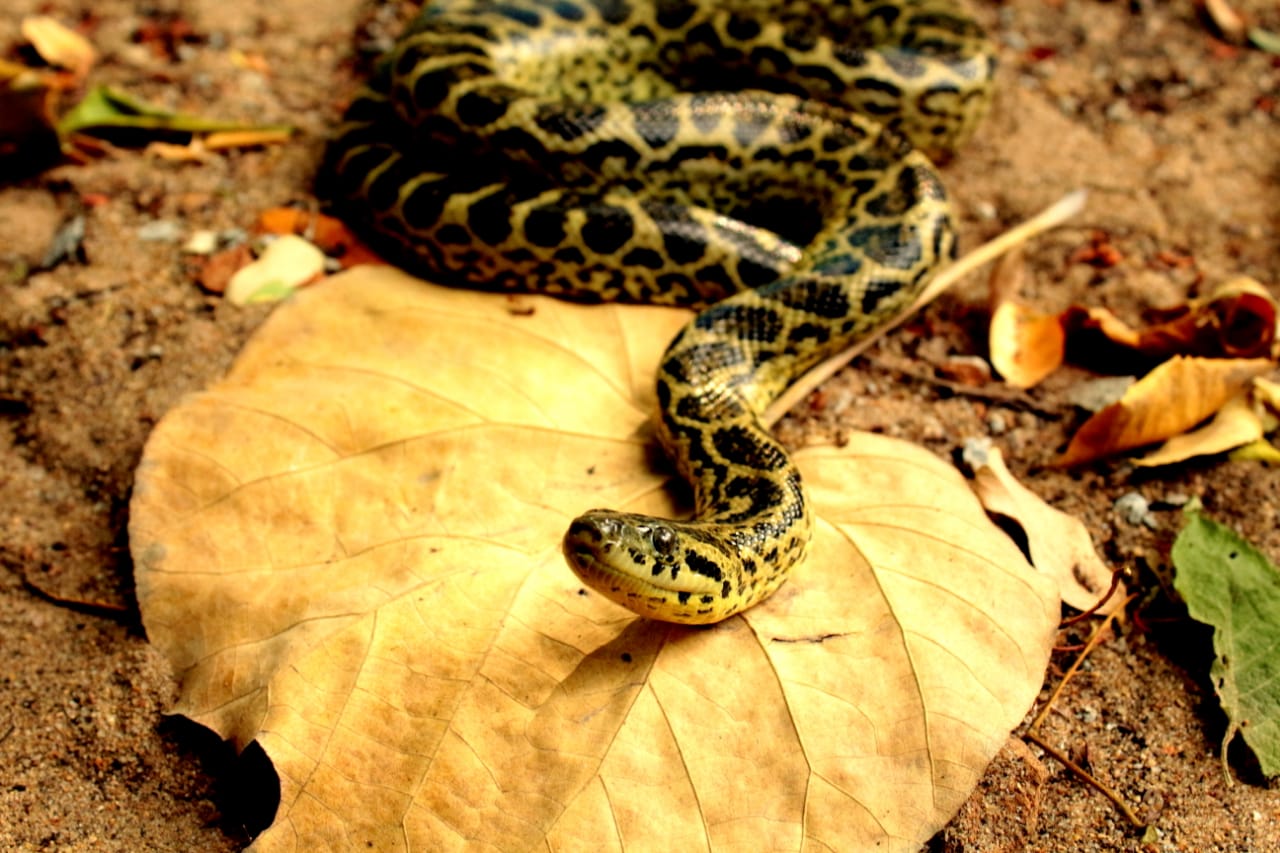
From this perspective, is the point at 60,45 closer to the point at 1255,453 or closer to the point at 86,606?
the point at 86,606

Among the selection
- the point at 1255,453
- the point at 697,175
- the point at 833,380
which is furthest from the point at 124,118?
the point at 1255,453

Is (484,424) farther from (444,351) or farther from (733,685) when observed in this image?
(733,685)

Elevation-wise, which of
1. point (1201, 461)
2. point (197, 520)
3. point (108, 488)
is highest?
point (1201, 461)

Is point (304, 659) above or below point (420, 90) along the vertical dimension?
below

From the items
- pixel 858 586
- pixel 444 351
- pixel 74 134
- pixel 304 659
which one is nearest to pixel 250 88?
pixel 74 134

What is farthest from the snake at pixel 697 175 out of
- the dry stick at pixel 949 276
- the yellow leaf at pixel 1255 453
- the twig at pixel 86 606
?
the twig at pixel 86 606

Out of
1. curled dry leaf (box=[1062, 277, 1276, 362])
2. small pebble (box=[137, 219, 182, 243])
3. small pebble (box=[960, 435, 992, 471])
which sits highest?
curled dry leaf (box=[1062, 277, 1276, 362])

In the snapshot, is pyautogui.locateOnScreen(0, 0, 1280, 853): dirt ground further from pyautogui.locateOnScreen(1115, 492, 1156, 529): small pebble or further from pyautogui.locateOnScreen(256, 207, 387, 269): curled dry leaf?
pyautogui.locateOnScreen(256, 207, 387, 269): curled dry leaf

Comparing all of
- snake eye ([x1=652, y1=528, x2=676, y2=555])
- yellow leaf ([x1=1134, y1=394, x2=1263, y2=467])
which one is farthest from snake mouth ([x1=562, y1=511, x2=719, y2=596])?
yellow leaf ([x1=1134, y1=394, x2=1263, y2=467])
